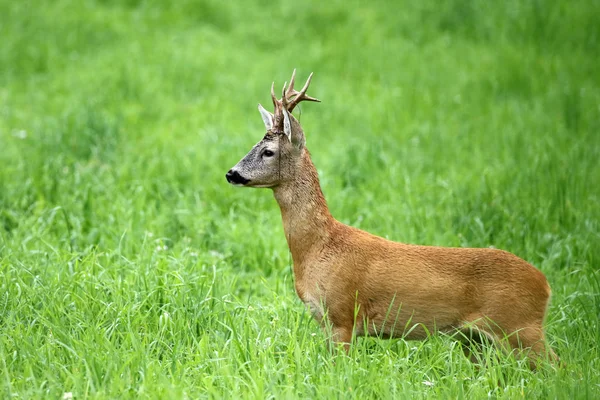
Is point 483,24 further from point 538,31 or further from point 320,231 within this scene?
point 320,231

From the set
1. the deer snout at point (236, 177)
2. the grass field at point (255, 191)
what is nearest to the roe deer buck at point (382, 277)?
the deer snout at point (236, 177)

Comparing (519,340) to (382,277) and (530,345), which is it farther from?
(382,277)

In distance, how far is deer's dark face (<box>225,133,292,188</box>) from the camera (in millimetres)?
4078

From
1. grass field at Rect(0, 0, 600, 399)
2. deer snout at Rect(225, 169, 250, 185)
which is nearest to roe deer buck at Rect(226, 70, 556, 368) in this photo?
deer snout at Rect(225, 169, 250, 185)

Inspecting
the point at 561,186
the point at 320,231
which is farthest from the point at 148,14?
the point at 320,231

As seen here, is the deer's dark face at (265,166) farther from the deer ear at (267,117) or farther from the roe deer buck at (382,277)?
the deer ear at (267,117)

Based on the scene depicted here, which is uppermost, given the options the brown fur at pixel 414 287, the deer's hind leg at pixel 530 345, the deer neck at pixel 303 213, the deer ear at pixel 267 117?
the deer ear at pixel 267 117

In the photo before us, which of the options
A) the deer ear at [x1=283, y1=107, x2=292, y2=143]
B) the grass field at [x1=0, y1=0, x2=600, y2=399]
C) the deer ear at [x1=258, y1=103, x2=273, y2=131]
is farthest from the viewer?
the deer ear at [x1=258, y1=103, x2=273, y2=131]

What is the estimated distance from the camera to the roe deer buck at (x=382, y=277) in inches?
151

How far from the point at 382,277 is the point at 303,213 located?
534mm

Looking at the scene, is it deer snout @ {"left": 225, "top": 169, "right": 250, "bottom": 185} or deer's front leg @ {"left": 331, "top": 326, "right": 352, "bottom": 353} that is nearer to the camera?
deer's front leg @ {"left": 331, "top": 326, "right": 352, "bottom": 353}

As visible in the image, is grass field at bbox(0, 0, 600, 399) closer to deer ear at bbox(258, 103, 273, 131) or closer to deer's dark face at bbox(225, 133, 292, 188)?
deer's dark face at bbox(225, 133, 292, 188)

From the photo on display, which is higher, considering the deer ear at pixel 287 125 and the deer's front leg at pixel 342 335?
the deer ear at pixel 287 125

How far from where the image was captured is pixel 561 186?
6.18 m
